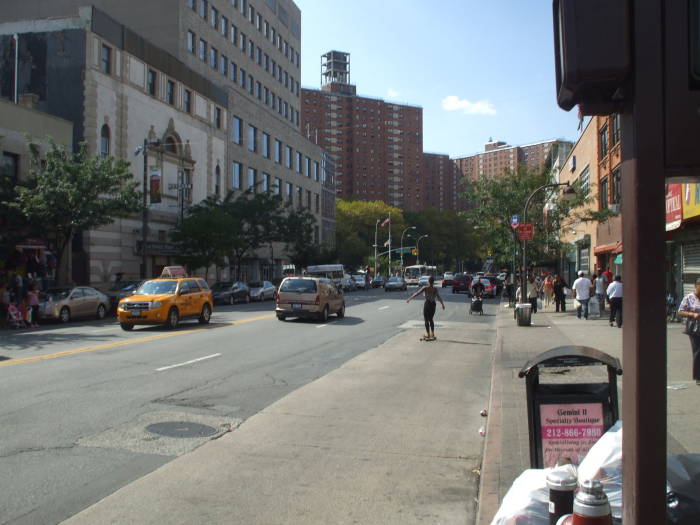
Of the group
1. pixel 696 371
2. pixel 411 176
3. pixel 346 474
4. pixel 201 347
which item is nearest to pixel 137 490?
pixel 346 474

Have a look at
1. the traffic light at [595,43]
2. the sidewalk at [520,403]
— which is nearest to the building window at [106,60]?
the sidewalk at [520,403]

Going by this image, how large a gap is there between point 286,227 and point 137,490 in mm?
45881

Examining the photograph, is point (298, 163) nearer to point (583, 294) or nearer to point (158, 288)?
point (583, 294)

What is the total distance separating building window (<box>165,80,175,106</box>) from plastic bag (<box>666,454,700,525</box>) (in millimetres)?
44057

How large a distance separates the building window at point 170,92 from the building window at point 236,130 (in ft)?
36.4

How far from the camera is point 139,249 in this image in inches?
1538

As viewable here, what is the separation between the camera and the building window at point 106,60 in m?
36.9

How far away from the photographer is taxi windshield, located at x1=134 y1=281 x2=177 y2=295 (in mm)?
21188

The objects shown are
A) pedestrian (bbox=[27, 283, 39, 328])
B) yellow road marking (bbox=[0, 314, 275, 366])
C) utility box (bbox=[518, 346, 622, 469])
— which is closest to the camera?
utility box (bbox=[518, 346, 622, 469])

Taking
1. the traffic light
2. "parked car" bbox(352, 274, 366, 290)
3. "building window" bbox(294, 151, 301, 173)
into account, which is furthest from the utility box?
"building window" bbox(294, 151, 301, 173)

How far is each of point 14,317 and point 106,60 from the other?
2056 centimetres

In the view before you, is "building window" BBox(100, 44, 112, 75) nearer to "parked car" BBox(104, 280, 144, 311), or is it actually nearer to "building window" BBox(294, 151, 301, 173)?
"parked car" BBox(104, 280, 144, 311)

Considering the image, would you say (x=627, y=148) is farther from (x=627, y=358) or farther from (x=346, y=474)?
(x=346, y=474)

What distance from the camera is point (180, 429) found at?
7.65m
